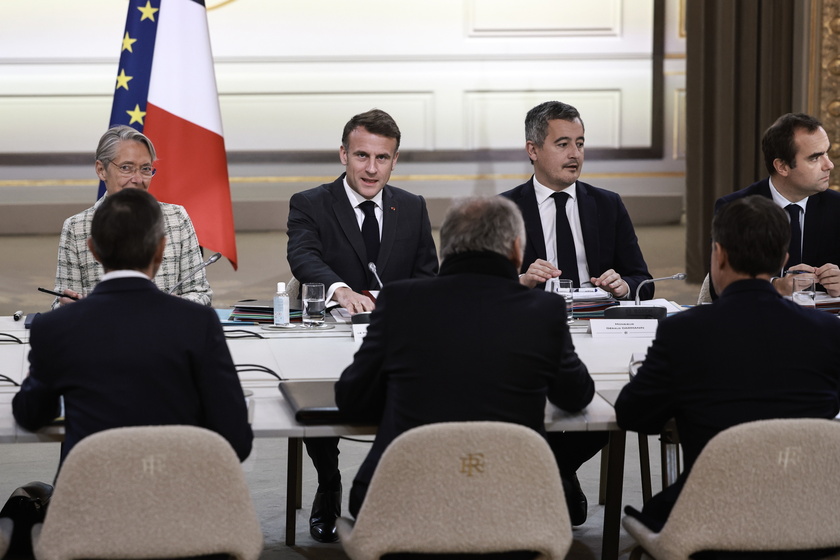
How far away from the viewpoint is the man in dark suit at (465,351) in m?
2.00

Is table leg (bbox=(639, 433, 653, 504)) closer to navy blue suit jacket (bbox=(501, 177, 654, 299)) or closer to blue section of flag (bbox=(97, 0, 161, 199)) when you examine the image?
navy blue suit jacket (bbox=(501, 177, 654, 299))

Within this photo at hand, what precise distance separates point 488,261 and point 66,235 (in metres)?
1.79

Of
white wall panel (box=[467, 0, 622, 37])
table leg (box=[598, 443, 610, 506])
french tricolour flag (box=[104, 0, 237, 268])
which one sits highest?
white wall panel (box=[467, 0, 622, 37])

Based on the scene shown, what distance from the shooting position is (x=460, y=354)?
199cm

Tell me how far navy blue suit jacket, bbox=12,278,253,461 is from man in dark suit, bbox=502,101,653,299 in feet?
6.41

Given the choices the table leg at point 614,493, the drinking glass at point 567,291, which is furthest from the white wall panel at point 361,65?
the table leg at point 614,493

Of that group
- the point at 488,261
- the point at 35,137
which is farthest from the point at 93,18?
the point at 488,261

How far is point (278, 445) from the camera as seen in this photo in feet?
13.0

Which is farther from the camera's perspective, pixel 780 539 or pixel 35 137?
pixel 35 137

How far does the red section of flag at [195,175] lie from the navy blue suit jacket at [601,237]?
5.31ft

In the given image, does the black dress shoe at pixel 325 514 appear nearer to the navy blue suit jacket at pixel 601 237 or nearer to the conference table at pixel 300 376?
the conference table at pixel 300 376

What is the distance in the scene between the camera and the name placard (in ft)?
9.60

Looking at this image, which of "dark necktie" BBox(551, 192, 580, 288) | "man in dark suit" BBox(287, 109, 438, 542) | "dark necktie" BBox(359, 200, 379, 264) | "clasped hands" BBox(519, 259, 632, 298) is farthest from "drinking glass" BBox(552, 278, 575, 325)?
"dark necktie" BBox(359, 200, 379, 264)

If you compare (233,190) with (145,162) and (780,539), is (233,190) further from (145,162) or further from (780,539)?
(780,539)
